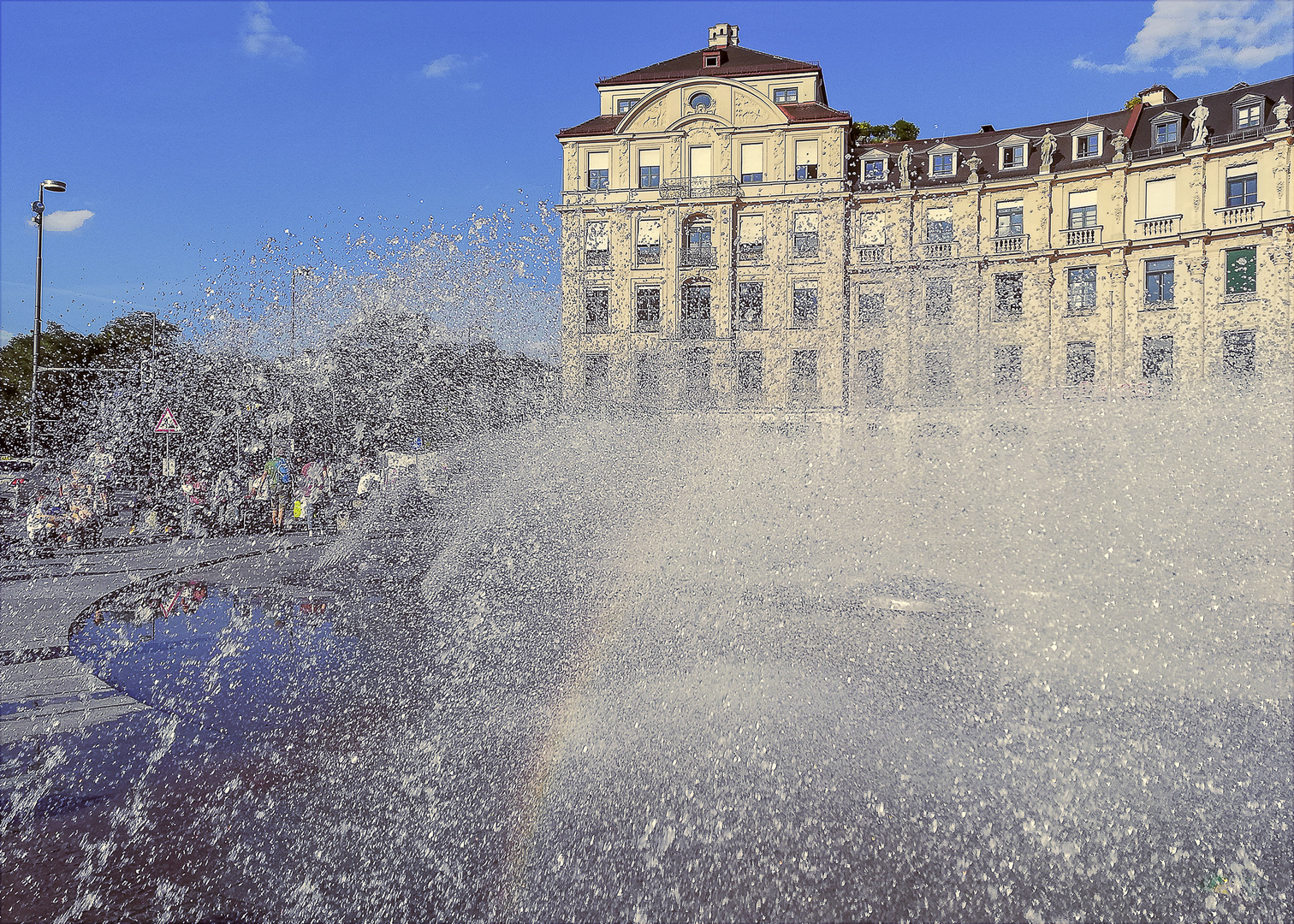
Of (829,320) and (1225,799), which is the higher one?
(829,320)

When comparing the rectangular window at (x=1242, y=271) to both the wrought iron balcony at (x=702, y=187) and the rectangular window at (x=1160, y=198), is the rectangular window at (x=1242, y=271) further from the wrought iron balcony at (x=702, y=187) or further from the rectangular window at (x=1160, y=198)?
the wrought iron balcony at (x=702, y=187)

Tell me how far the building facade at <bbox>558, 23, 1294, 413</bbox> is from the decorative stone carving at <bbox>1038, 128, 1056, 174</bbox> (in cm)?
13


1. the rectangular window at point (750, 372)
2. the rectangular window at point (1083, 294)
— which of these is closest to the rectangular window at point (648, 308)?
the rectangular window at point (750, 372)

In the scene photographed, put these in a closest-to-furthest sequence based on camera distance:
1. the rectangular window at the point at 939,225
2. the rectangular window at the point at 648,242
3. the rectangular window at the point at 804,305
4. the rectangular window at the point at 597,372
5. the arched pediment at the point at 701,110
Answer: the rectangular window at the point at 597,372 < the rectangular window at the point at 804,305 < the rectangular window at the point at 939,225 < the rectangular window at the point at 648,242 < the arched pediment at the point at 701,110

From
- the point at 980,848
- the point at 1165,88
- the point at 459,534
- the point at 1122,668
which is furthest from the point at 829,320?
the point at 980,848

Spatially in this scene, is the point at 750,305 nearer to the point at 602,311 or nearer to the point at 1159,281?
the point at 602,311

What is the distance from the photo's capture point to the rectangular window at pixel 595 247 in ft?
111

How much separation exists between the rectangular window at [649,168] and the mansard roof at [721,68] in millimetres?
3773

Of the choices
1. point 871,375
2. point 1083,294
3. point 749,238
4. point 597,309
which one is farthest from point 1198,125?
point 597,309

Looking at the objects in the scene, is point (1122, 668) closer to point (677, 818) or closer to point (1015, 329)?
point (677, 818)

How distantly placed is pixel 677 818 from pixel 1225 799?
2.70 metres

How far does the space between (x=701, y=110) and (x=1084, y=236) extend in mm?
17266

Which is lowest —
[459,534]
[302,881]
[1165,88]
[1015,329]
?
[302,881]

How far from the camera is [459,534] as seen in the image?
933 centimetres
